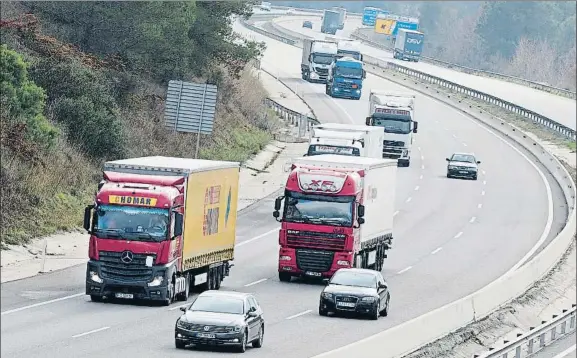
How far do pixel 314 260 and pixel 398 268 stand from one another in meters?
8.30

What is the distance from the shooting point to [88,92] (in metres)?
58.2

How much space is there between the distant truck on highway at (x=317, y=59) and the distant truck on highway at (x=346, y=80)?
5.39 meters

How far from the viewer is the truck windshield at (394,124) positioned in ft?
263

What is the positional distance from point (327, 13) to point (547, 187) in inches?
4047

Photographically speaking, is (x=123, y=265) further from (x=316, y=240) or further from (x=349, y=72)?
(x=349, y=72)

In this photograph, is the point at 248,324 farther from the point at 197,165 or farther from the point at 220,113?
the point at 220,113

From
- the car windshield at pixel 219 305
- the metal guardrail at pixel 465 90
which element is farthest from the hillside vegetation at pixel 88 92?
the metal guardrail at pixel 465 90

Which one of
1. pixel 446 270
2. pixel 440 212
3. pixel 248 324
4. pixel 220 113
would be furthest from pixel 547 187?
pixel 248 324

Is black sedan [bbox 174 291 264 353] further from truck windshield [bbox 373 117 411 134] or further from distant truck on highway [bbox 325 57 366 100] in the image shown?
distant truck on highway [bbox 325 57 366 100]

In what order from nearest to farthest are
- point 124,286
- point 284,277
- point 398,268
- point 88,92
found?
point 124,286
point 284,277
point 398,268
point 88,92

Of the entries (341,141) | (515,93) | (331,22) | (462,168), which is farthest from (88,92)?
(331,22)

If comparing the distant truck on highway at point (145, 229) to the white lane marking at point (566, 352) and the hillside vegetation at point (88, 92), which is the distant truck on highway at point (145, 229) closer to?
the hillside vegetation at point (88, 92)

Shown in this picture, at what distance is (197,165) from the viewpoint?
1496 inches

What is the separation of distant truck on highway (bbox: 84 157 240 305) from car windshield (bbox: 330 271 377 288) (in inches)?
148
